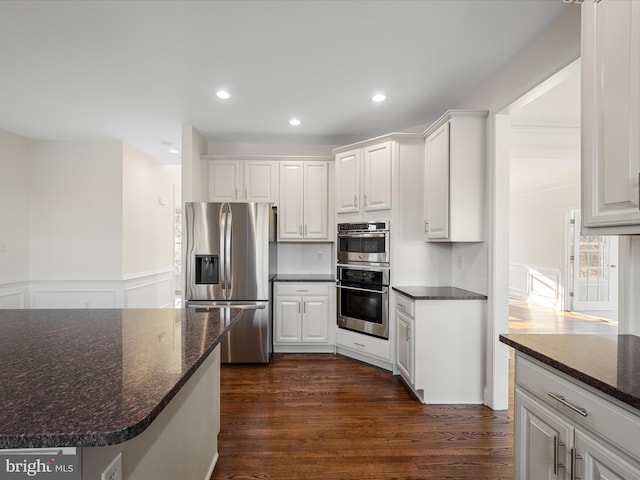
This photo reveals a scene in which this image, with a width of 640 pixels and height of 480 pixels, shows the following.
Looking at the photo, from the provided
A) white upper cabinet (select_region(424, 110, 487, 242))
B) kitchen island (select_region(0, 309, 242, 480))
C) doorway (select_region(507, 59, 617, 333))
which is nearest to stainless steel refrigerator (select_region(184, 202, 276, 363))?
kitchen island (select_region(0, 309, 242, 480))

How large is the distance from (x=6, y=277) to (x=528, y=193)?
30.5ft

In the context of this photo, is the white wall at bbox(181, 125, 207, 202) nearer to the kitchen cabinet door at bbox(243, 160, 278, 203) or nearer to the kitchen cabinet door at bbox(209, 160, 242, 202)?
the kitchen cabinet door at bbox(209, 160, 242, 202)

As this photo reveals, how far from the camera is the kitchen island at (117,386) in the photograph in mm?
731

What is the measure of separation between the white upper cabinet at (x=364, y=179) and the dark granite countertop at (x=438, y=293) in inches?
34.3

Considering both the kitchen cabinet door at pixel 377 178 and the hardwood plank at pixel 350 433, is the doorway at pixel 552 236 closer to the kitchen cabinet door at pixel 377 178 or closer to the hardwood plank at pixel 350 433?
the kitchen cabinet door at pixel 377 178

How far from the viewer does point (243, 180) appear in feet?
13.8

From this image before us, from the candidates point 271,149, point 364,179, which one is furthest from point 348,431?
point 271,149

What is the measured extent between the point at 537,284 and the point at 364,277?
5.57m

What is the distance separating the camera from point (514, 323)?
17.9 feet

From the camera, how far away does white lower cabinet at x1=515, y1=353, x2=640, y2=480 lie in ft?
3.23

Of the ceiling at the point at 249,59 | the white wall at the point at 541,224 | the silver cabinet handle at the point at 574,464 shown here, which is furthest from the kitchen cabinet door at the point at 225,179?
the white wall at the point at 541,224

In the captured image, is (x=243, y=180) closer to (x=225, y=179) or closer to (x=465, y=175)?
(x=225, y=179)

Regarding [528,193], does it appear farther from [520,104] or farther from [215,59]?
[215,59]

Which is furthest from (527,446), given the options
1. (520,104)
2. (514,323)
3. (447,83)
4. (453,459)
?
(514,323)
